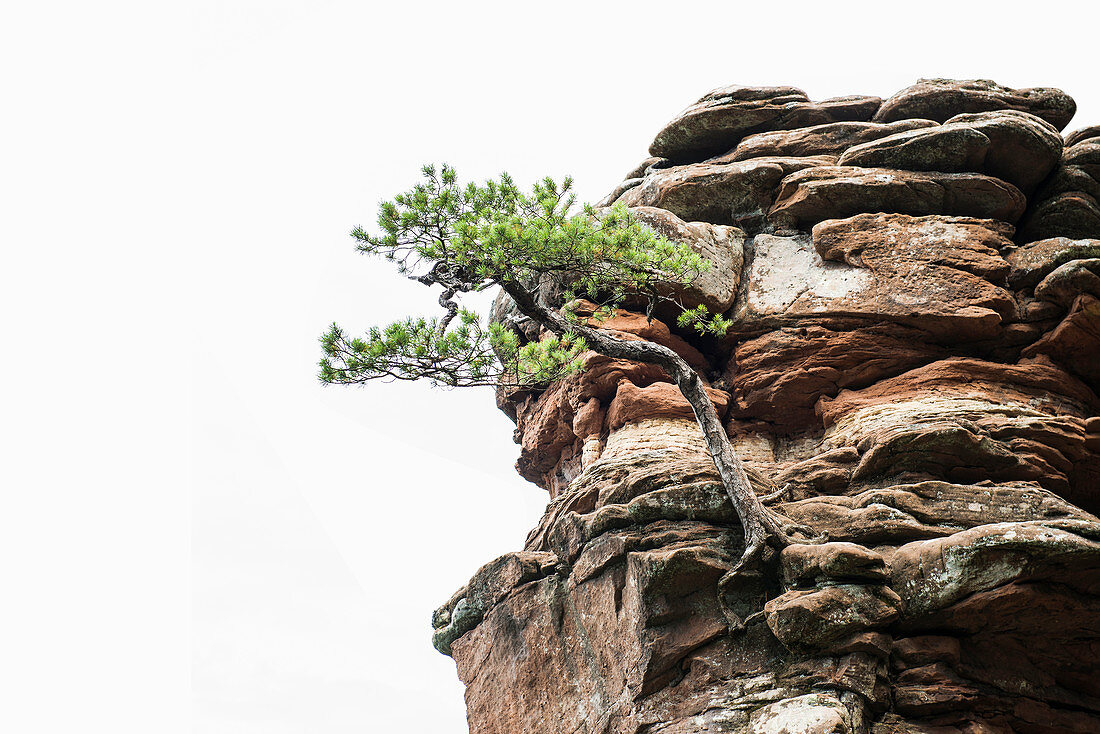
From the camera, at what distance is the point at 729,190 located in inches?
818

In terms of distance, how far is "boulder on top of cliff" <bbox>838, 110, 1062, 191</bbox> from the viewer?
763 inches

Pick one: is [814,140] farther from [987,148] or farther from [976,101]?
[976,101]

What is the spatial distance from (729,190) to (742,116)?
3.46 metres

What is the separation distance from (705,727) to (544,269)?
28.0 feet

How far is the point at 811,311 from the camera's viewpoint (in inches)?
709

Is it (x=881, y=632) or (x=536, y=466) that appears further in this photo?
(x=536, y=466)

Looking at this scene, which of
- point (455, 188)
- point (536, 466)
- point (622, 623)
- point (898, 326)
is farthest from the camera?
point (536, 466)

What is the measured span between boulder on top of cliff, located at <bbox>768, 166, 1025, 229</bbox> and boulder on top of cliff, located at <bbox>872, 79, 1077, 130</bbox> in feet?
10.7

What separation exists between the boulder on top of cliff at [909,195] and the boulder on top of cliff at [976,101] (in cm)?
326

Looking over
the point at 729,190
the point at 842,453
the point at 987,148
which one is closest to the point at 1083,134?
the point at 987,148

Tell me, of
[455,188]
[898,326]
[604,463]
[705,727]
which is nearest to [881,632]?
[705,727]

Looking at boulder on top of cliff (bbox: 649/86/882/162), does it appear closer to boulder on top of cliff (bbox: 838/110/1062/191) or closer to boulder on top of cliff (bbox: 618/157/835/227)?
boulder on top of cliff (bbox: 618/157/835/227)

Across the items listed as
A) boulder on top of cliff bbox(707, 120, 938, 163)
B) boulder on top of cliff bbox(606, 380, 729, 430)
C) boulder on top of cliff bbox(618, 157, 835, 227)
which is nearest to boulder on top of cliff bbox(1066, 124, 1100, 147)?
boulder on top of cliff bbox(707, 120, 938, 163)

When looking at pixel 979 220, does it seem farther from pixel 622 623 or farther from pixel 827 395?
pixel 622 623
